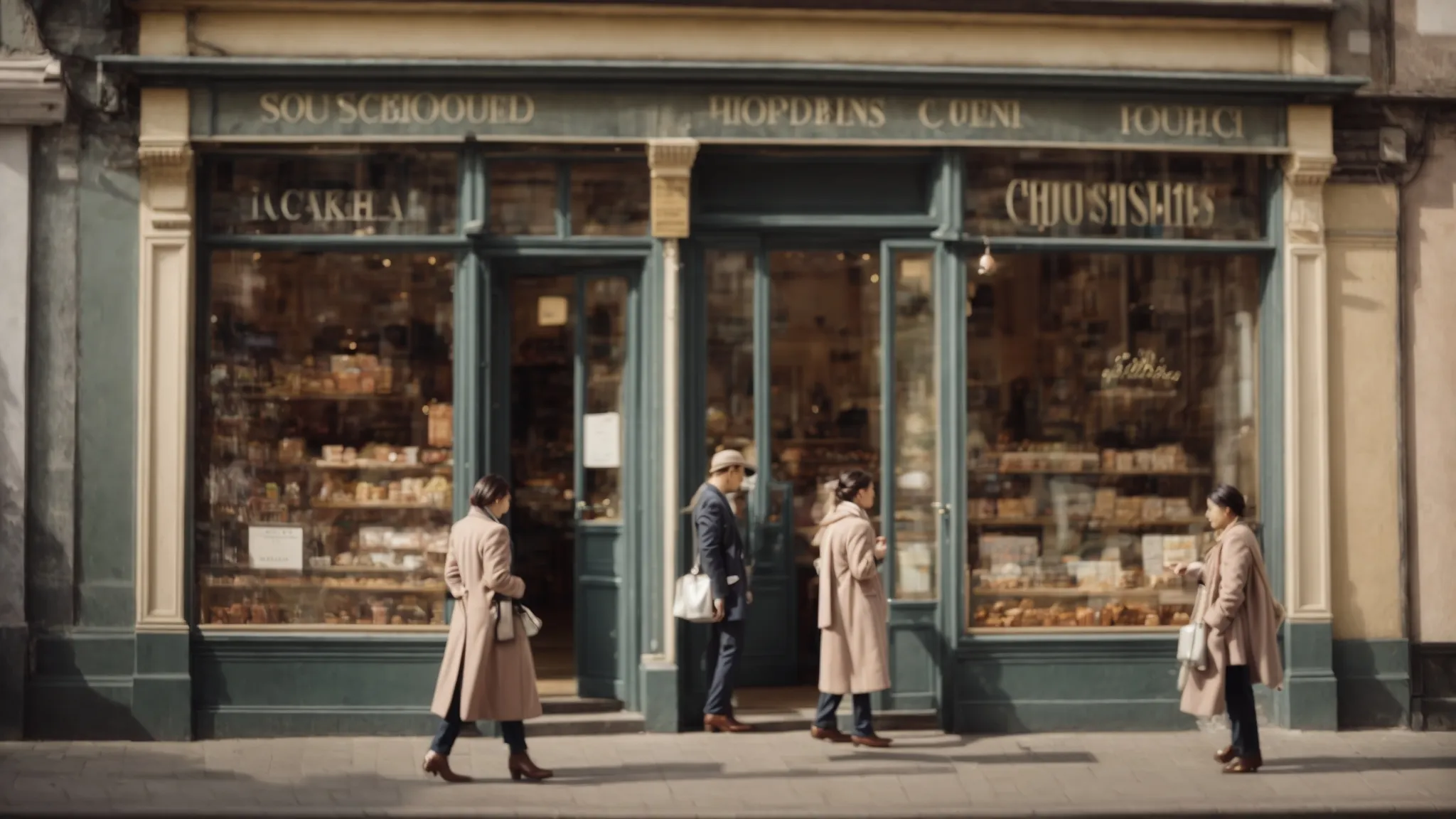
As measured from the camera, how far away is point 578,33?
12.2m

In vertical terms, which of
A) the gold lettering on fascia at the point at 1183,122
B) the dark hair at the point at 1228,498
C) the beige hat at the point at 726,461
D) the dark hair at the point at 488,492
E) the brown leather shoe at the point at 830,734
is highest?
the gold lettering on fascia at the point at 1183,122

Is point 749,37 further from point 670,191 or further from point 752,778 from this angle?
point 752,778

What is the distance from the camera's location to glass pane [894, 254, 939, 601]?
41.1 ft

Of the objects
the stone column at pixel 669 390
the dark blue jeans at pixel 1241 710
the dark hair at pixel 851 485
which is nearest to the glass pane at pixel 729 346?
the stone column at pixel 669 390

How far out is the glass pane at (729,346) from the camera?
1260cm

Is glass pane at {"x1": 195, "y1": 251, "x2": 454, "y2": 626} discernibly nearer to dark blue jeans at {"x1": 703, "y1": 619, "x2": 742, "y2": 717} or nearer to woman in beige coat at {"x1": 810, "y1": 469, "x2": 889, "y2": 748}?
dark blue jeans at {"x1": 703, "y1": 619, "x2": 742, "y2": 717}

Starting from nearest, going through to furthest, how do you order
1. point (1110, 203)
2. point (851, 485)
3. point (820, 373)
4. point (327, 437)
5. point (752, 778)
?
point (752, 778)
point (851, 485)
point (327, 437)
point (1110, 203)
point (820, 373)

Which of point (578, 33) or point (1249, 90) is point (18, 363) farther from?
point (1249, 90)

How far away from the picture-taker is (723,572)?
38.8 feet

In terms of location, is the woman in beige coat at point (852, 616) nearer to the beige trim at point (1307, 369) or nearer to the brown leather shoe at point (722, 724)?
the brown leather shoe at point (722, 724)

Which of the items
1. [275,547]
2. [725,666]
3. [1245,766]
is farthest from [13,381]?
[1245,766]

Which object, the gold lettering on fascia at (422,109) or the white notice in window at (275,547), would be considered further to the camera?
the white notice in window at (275,547)

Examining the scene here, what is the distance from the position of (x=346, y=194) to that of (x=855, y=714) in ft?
16.6

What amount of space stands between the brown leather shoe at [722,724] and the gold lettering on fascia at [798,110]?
4.11m
